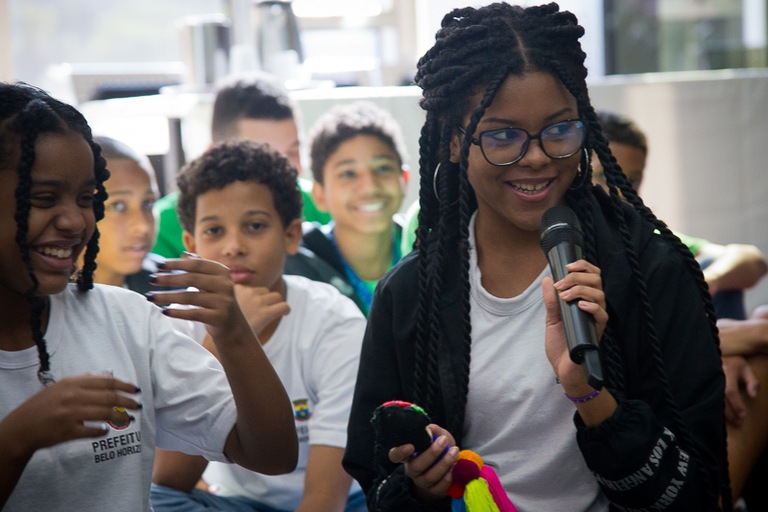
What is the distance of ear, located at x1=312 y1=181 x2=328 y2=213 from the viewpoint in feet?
10.7

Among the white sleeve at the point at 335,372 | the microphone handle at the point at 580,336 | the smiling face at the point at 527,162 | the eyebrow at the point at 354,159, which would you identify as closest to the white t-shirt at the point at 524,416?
the smiling face at the point at 527,162

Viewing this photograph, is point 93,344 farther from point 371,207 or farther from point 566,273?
point 371,207

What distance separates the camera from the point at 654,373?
157cm

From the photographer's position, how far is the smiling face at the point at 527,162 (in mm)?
1601

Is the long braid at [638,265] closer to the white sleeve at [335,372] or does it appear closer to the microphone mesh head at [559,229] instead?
the microphone mesh head at [559,229]

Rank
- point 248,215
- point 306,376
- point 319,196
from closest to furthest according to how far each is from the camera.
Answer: point 306,376 < point 248,215 < point 319,196

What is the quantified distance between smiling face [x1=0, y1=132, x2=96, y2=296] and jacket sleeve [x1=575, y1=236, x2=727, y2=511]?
0.88 metres

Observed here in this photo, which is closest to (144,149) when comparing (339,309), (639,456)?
(339,309)

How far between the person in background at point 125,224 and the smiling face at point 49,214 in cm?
115

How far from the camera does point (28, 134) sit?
1.54 metres

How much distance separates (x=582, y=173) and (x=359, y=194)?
4.75ft

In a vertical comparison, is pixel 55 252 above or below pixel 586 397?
above

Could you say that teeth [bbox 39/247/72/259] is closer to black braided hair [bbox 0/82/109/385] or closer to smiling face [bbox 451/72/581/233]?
black braided hair [bbox 0/82/109/385]

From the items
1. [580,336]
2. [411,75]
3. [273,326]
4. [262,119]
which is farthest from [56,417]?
[411,75]
